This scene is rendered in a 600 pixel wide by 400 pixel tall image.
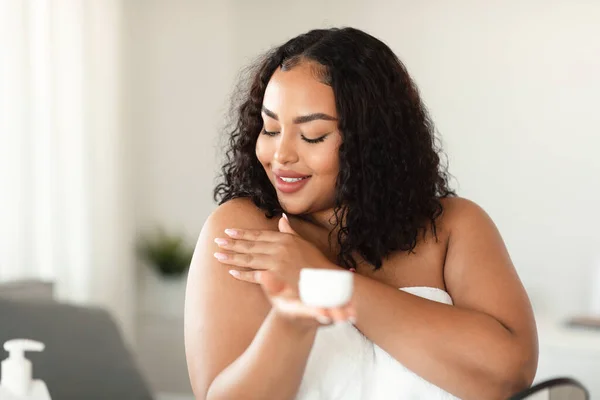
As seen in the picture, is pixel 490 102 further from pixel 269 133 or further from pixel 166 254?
pixel 269 133

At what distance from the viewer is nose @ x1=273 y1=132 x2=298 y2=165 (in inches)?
39.3

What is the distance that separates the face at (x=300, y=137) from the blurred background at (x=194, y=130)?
1.33 metres

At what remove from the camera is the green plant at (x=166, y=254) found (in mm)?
2877

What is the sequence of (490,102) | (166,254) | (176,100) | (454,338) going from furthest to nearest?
(176,100) < (166,254) < (490,102) < (454,338)

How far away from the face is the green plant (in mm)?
1892

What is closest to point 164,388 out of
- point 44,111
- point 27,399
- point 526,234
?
point 44,111

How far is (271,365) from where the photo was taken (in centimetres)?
87

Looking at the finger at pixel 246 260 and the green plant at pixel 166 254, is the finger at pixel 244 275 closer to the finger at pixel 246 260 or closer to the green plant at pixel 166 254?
the finger at pixel 246 260

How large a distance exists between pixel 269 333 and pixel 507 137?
199 centimetres

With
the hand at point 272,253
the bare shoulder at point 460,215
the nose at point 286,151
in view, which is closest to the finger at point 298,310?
the hand at point 272,253

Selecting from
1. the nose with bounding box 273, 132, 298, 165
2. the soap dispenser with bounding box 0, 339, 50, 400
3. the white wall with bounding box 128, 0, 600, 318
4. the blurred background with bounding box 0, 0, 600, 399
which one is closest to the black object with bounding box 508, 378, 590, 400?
the nose with bounding box 273, 132, 298, 165

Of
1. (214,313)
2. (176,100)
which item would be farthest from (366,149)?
(176,100)

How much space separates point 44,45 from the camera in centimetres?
225

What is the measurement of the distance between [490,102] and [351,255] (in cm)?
174
